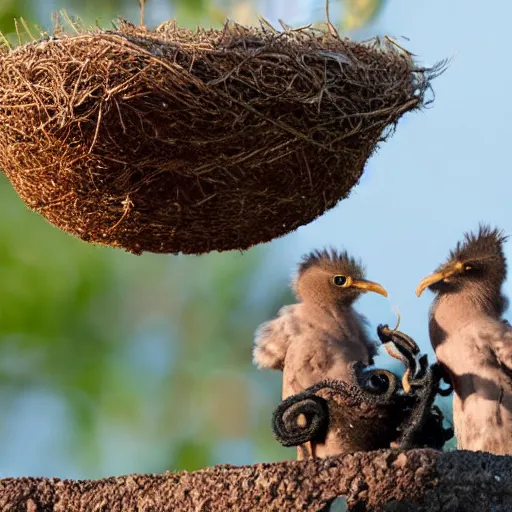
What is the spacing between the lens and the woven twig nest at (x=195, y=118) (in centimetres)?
177

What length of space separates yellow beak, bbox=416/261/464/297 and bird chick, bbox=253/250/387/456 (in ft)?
0.29

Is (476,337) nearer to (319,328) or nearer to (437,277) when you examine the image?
(437,277)

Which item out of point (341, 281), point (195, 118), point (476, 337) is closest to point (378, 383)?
point (476, 337)

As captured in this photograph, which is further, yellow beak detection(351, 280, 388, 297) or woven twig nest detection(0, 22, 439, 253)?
yellow beak detection(351, 280, 388, 297)

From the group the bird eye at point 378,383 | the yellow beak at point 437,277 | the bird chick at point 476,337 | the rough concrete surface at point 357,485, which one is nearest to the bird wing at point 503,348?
the bird chick at point 476,337

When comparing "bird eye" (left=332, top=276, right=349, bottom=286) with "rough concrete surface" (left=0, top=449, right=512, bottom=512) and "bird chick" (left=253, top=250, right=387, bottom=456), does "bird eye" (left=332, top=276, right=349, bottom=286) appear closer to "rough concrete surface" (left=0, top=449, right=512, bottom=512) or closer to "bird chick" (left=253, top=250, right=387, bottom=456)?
"bird chick" (left=253, top=250, right=387, bottom=456)

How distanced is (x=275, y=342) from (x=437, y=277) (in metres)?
0.42

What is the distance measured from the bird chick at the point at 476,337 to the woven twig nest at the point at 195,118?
0.38m

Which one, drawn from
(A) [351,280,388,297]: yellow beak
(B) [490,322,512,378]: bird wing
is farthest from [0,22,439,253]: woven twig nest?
(B) [490,322,512,378]: bird wing

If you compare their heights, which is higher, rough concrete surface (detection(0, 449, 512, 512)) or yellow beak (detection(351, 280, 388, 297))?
yellow beak (detection(351, 280, 388, 297))

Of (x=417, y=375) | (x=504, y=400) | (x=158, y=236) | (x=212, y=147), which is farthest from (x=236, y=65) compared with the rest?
(x=504, y=400)

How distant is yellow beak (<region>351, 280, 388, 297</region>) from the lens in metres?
2.25

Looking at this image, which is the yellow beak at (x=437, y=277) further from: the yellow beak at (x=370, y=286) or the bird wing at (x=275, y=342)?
the bird wing at (x=275, y=342)

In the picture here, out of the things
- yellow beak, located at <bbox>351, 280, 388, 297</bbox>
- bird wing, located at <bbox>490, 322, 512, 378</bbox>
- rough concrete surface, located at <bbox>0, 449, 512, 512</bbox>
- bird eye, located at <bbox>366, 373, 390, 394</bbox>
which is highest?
yellow beak, located at <bbox>351, 280, 388, 297</bbox>
